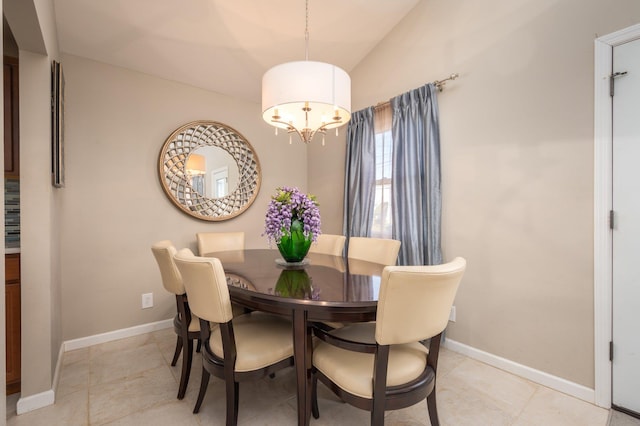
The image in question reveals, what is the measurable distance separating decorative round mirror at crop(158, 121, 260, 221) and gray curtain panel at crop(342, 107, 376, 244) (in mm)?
1106

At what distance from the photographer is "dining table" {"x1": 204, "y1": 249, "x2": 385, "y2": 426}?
131cm

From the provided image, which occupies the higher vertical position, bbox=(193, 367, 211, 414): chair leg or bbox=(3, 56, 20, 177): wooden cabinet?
bbox=(3, 56, 20, 177): wooden cabinet

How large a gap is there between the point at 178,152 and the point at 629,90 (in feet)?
11.3

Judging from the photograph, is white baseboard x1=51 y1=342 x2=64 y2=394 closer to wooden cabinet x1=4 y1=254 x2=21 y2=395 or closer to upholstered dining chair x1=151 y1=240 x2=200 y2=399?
wooden cabinet x1=4 y1=254 x2=21 y2=395

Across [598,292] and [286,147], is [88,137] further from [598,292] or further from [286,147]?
[598,292]

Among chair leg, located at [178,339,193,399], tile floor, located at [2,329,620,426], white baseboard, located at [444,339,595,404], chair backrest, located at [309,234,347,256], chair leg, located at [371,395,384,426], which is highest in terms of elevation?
chair backrest, located at [309,234,347,256]

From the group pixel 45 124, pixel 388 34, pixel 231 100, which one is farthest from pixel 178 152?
pixel 388 34

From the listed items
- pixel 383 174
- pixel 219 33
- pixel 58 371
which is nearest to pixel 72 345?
pixel 58 371

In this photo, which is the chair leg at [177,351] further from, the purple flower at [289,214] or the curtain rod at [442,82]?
the curtain rod at [442,82]

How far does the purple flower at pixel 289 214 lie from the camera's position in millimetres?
2043

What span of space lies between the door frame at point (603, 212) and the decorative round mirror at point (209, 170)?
9.85 ft

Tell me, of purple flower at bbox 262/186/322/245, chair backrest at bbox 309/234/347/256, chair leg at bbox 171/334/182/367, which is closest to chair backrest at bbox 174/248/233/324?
purple flower at bbox 262/186/322/245

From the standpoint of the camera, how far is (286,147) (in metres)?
3.90

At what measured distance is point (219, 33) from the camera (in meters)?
2.68
